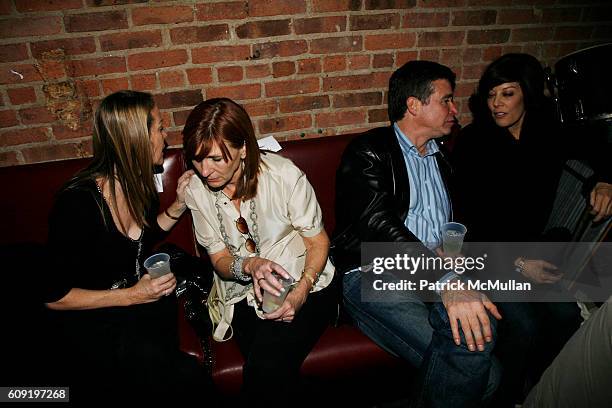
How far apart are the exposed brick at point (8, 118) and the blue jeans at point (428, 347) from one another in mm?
2063

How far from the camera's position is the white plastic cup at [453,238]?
1786 mm

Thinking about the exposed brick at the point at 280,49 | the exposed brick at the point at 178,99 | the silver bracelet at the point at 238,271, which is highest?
the exposed brick at the point at 280,49

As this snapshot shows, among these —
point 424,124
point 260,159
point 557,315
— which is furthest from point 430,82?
point 557,315

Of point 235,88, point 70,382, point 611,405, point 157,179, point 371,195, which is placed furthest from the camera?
point 235,88

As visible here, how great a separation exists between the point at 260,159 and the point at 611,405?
5.18ft

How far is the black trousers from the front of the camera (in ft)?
5.43

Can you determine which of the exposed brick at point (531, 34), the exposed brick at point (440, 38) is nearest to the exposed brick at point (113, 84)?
the exposed brick at point (440, 38)

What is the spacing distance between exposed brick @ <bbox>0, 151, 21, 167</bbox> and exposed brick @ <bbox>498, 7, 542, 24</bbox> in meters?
3.09

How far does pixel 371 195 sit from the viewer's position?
1998mm

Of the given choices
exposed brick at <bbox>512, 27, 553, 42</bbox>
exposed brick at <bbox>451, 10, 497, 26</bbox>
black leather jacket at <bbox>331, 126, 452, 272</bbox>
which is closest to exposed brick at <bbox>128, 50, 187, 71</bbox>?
black leather jacket at <bbox>331, 126, 452, 272</bbox>

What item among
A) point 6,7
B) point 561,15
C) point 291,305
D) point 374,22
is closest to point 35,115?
point 6,7

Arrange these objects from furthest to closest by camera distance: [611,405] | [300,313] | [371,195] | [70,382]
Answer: [371,195], [300,313], [70,382], [611,405]

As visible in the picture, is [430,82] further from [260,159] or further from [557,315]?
[557,315]

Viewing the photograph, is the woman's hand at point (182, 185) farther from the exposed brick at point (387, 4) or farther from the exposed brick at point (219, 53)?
the exposed brick at point (387, 4)
